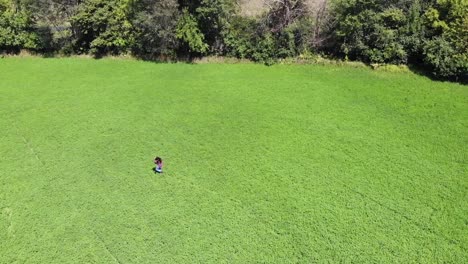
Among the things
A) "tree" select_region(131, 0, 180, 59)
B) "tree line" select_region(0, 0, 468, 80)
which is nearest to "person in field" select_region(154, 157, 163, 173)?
"tree line" select_region(0, 0, 468, 80)

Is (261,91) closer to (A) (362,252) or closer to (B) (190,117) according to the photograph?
(B) (190,117)

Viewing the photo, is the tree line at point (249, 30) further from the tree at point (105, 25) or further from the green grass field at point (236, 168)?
the green grass field at point (236, 168)

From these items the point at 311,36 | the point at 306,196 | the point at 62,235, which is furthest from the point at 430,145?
the point at 62,235

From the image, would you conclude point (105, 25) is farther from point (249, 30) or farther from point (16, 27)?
point (249, 30)

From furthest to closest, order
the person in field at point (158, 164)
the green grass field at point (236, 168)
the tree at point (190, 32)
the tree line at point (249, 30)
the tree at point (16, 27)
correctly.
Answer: the tree at point (16, 27) < the tree at point (190, 32) < the tree line at point (249, 30) < the person in field at point (158, 164) < the green grass field at point (236, 168)

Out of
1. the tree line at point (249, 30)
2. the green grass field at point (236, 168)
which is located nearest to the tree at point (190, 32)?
the tree line at point (249, 30)

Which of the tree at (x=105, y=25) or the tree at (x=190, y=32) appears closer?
the tree at (x=190, y=32)
